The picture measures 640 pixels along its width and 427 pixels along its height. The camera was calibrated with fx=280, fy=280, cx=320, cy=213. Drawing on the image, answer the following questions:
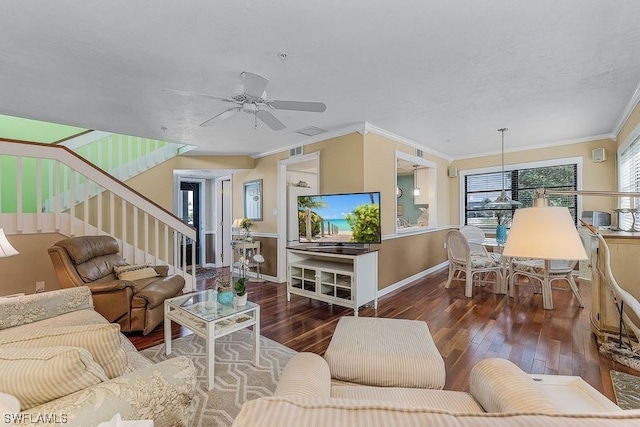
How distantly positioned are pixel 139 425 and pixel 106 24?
7.55 ft

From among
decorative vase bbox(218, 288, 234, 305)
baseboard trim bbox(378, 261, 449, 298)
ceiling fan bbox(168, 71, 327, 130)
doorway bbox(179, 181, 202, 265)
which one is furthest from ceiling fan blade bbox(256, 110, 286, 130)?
doorway bbox(179, 181, 202, 265)

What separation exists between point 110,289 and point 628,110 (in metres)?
6.15

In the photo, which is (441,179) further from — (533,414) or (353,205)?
(533,414)

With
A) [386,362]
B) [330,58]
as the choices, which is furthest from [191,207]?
[386,362]

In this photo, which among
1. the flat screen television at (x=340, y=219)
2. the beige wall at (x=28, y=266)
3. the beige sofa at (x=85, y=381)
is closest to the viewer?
the beige sofa at (x=85, y=381)

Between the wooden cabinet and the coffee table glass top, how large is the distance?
3.22 m

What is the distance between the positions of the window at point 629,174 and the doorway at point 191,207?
7528 mm

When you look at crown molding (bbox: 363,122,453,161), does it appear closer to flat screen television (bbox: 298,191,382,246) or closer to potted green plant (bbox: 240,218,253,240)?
flat screen television (bbox: 298,191,382,246)

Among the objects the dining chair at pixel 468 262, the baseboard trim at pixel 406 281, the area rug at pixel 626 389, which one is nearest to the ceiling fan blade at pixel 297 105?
A: the baseboard trim at pixel 406 281

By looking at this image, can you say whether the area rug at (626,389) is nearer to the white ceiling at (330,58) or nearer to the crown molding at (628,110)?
the white ceiling at (330,58)

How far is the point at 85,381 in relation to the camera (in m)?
0.97

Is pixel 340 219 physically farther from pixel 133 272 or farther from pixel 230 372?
pixel 133 272

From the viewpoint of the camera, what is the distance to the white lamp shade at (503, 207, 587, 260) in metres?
0.92

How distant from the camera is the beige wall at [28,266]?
300 centimetres
